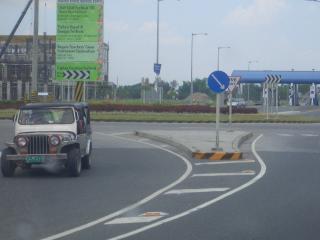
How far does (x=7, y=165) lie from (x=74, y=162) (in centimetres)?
161

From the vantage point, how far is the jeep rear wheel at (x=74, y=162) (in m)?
16.8

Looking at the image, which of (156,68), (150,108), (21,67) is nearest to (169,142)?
(156,68)

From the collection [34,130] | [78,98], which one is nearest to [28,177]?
[34,130]

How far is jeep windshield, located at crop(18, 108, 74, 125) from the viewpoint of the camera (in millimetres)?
17781

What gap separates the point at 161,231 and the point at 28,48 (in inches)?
3281

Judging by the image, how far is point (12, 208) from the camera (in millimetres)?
12164

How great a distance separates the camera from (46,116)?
17.9 m

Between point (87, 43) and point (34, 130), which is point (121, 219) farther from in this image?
point (87, 43)

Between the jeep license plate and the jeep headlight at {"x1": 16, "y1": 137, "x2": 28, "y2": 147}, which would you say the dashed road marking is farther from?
the jeep headlight at {"x1": 16, "y1": 137, "x2": 28, "y2": 147}

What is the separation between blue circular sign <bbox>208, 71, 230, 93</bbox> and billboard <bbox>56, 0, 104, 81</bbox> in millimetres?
10304

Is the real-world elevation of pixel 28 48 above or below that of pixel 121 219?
above

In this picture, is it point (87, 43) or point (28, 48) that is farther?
point (28, 48)

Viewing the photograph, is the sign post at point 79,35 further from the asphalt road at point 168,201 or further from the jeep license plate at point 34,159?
the jeep license plate at point 34,159

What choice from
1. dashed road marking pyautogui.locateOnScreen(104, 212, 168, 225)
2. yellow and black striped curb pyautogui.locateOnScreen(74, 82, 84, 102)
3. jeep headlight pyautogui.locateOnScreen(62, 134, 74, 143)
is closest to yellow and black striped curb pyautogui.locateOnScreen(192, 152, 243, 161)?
jeep headlight pyautogui.locateOnScreen(62, 134, 74, 143)
